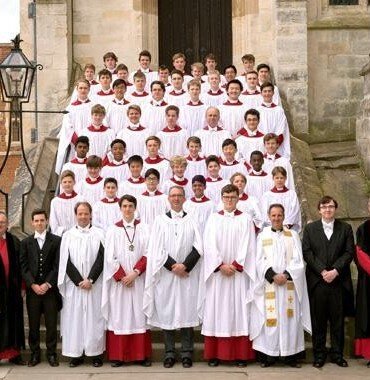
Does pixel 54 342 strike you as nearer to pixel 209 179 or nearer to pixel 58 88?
pixel 209 179

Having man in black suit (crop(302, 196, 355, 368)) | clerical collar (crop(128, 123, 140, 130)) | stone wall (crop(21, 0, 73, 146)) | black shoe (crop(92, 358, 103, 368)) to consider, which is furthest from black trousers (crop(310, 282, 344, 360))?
stone wall (crop(21, 0, 73, 146))

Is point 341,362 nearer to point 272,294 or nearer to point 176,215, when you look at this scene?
point 272,294

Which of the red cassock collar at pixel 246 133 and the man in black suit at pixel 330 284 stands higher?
the red cassock collar at pixel 246 133

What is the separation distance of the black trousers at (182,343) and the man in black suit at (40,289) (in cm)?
126

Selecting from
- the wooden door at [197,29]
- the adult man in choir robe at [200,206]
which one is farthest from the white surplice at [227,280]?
the wooden door at [197,29]

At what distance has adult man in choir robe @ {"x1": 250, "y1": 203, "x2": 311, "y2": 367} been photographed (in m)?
9.92

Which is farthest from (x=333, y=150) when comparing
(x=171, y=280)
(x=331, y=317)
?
(x=171, y=280)

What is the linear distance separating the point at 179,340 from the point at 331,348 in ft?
5.94

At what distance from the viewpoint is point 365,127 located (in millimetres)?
15289

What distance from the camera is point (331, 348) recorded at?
10055mm

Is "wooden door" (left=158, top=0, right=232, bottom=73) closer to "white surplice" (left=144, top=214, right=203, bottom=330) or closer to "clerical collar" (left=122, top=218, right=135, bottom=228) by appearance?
"clerical collar" (left=122, top=218, right=135, bottom=228)

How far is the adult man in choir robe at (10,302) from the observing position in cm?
1003

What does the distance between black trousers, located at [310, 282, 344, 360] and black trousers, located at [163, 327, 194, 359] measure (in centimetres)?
140

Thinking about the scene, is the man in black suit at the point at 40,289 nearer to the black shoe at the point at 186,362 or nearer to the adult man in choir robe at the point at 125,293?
the adult man in choir robe at the point at 125,293
